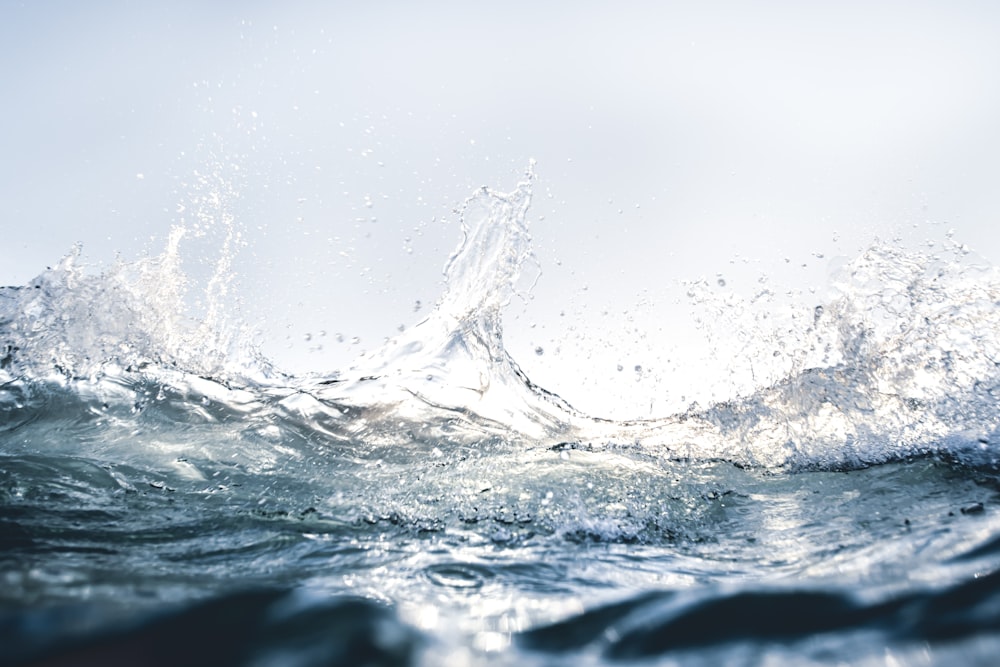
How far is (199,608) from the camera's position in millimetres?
1369

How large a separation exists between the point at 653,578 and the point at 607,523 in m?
1.06

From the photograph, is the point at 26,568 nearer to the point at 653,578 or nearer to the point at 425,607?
the point at 425,607

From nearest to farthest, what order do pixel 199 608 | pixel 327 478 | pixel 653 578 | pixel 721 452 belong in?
pixel 199 608 < pixel 653 578 < pixel 327 478 < pixel 721 452

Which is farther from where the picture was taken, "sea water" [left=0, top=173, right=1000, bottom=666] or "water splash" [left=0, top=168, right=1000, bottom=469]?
"water splash" [left=0, top=168, right=1000, bottom=469]

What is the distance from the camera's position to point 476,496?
3.76m

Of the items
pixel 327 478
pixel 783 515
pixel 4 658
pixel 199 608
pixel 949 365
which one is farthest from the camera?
pixel 949 365

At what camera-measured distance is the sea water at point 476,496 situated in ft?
4.24

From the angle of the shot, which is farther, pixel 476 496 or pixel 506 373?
pixel 506 373

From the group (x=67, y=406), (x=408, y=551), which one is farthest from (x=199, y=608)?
(x=67, y=406)

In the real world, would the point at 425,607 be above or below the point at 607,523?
above

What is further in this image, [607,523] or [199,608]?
[607,523]

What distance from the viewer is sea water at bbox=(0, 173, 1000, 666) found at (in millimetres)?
1293

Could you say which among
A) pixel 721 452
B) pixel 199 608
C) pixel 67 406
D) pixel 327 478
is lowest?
pixel 721 452

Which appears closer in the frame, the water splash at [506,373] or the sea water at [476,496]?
the sea water at [476,496]
